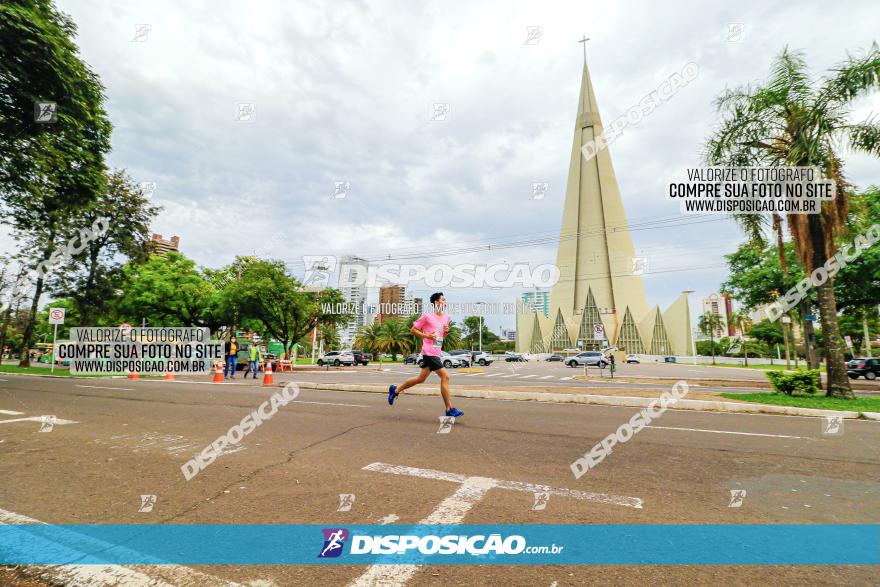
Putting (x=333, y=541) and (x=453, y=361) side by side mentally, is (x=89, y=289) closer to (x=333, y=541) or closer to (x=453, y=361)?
(x=453, y=361)

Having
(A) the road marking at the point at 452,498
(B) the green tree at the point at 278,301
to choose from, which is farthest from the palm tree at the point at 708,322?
(A) the road marking at the point at 452,498

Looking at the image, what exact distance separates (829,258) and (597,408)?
9077 millimetres

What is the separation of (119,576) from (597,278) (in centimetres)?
8506

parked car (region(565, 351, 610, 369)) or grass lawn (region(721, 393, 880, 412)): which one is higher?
grass lawn (region(721, 393, 880, 412))

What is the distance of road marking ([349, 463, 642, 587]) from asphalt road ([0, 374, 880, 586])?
61 millimetres

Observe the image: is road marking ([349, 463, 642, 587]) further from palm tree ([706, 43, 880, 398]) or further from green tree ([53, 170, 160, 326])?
green tree ([53, 170, 160, 326])

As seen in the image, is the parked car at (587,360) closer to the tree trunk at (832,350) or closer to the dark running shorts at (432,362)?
the tree trunk at (832,350)

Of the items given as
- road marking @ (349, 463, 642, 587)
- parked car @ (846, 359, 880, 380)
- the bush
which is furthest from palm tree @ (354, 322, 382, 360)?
road marking @ (349, 463, 642, 587)

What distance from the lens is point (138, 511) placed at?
304cm

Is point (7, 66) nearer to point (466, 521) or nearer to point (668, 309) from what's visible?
point (466, 521)

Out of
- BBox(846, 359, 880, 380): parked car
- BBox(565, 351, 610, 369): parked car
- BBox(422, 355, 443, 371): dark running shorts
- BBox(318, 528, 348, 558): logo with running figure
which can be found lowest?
BBox(565, 351, 610, 369): parked car

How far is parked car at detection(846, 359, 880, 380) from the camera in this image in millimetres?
23547

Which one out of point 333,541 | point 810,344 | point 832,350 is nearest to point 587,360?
point 810,344

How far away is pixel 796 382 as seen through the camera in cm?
1208
